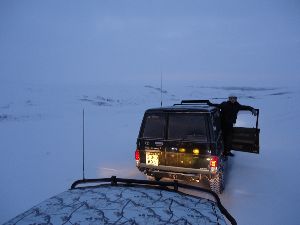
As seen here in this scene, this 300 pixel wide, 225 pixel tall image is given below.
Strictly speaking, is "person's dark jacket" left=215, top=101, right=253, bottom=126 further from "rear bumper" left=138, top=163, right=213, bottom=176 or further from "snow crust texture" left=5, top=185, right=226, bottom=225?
"snow crust texture" left=5, top=185, right=226, bottom=225

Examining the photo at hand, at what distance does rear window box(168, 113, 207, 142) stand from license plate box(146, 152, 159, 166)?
60 cm

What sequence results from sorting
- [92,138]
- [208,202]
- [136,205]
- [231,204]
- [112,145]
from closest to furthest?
[136,205] < [208,202] < [231,204] < [112,145] < [92,138]

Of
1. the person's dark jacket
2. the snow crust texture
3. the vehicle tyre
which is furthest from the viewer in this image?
the person's dark jacket

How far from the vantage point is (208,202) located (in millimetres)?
2799

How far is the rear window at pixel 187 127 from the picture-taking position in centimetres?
593

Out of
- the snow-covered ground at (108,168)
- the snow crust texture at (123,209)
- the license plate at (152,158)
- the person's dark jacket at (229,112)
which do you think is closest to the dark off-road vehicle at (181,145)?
the license plate at (152,158)

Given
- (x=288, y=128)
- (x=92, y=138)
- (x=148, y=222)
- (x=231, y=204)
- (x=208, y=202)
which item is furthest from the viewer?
(x=288, y=128)

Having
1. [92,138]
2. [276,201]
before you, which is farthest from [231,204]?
[92,138]

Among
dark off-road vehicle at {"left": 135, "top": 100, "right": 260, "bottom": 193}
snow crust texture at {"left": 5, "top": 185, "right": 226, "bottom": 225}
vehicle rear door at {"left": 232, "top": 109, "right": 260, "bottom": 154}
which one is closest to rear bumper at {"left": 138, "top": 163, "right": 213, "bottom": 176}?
dark off-road vehicle at {"left": 135, "top": 100, "right": 260, "bottom": 193}

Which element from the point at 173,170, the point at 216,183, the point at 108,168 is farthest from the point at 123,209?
the point at 108,168

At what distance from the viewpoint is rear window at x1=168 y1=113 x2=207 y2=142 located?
19.4 ft

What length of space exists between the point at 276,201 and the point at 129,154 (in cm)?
575

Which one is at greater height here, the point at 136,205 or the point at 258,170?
the point at 136,205

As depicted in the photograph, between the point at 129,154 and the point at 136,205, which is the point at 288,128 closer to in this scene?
the point at 129,154
